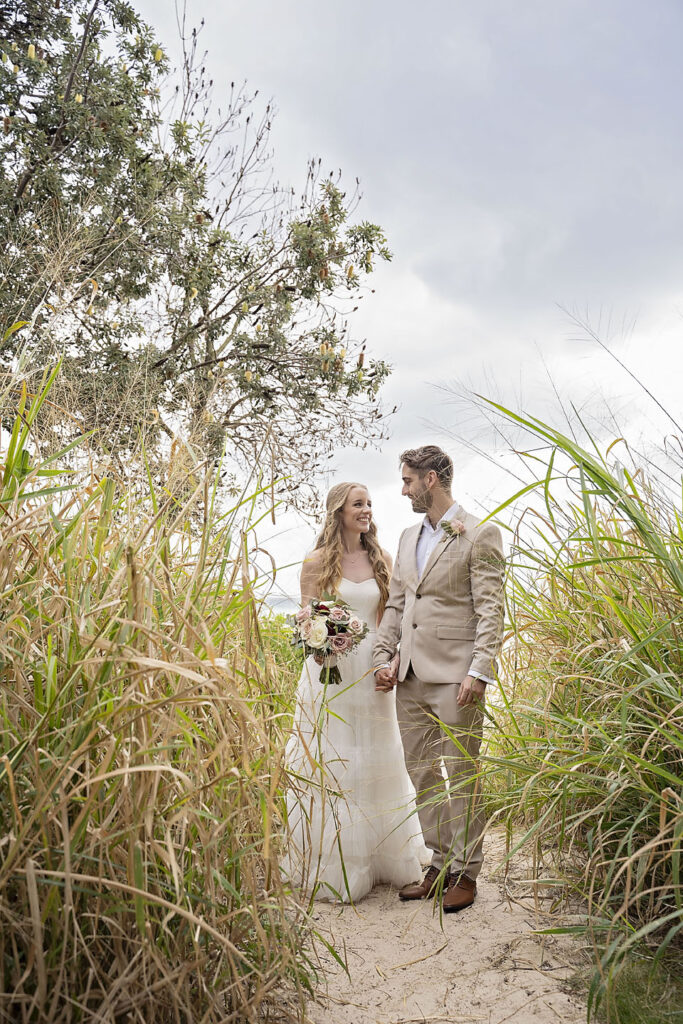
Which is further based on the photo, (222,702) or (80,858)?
(222,702)

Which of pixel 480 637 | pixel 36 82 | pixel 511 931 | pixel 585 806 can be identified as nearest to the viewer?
Answer: pixel 585 806

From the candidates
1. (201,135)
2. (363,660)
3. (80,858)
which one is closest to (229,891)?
(80,858)

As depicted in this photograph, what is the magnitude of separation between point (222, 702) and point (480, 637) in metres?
1.96

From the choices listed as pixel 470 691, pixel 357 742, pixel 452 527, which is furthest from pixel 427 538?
pixel 357 742

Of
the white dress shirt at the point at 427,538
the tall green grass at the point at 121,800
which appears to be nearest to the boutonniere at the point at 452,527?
the white dress shirt at the point at 427,538

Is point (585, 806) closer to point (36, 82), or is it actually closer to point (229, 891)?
point (229, 891)

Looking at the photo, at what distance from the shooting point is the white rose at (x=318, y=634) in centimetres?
402

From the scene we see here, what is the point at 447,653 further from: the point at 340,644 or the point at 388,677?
the point at 340,644

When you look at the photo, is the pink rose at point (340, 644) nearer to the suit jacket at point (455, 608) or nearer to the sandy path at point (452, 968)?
the suit jacket at point (455, 608)

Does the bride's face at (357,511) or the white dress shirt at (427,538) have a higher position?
the bride's face at (357,511)

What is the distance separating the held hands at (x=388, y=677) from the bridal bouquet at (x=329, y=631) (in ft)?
0.64

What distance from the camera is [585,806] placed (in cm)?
274

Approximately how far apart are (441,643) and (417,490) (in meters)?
0.77

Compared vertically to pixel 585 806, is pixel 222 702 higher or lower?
higher
